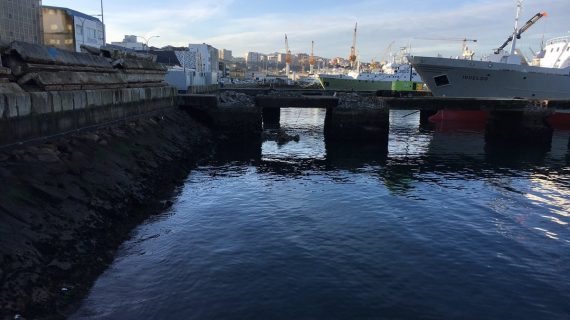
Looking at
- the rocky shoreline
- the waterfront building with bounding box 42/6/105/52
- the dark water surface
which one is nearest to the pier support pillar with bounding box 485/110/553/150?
the dark water surface

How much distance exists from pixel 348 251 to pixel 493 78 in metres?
51.7

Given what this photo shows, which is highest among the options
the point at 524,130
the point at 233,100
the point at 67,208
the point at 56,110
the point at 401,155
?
the point at 233,100

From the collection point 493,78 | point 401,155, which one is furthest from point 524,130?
point 401,155

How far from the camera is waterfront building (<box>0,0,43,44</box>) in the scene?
4897 centimetres

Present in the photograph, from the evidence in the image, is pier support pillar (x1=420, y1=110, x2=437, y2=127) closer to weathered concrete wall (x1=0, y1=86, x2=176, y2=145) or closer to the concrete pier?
the concrete pier

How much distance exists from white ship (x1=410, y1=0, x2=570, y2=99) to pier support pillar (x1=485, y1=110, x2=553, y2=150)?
10983mm

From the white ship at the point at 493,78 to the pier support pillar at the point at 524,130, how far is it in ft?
36.0

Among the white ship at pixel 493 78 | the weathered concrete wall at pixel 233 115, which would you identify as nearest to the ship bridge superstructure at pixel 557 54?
the white ship at pixel 493 78

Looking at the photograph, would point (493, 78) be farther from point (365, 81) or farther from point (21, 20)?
point (21, 20)

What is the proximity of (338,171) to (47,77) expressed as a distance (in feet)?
63.2

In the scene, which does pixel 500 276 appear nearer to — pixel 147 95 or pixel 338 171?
pixel 338 171

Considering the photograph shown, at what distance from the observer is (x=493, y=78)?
5625cm

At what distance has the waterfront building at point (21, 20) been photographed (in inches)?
1928

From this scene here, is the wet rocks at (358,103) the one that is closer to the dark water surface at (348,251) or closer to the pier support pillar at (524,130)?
the pier support pillar at (524,130)
